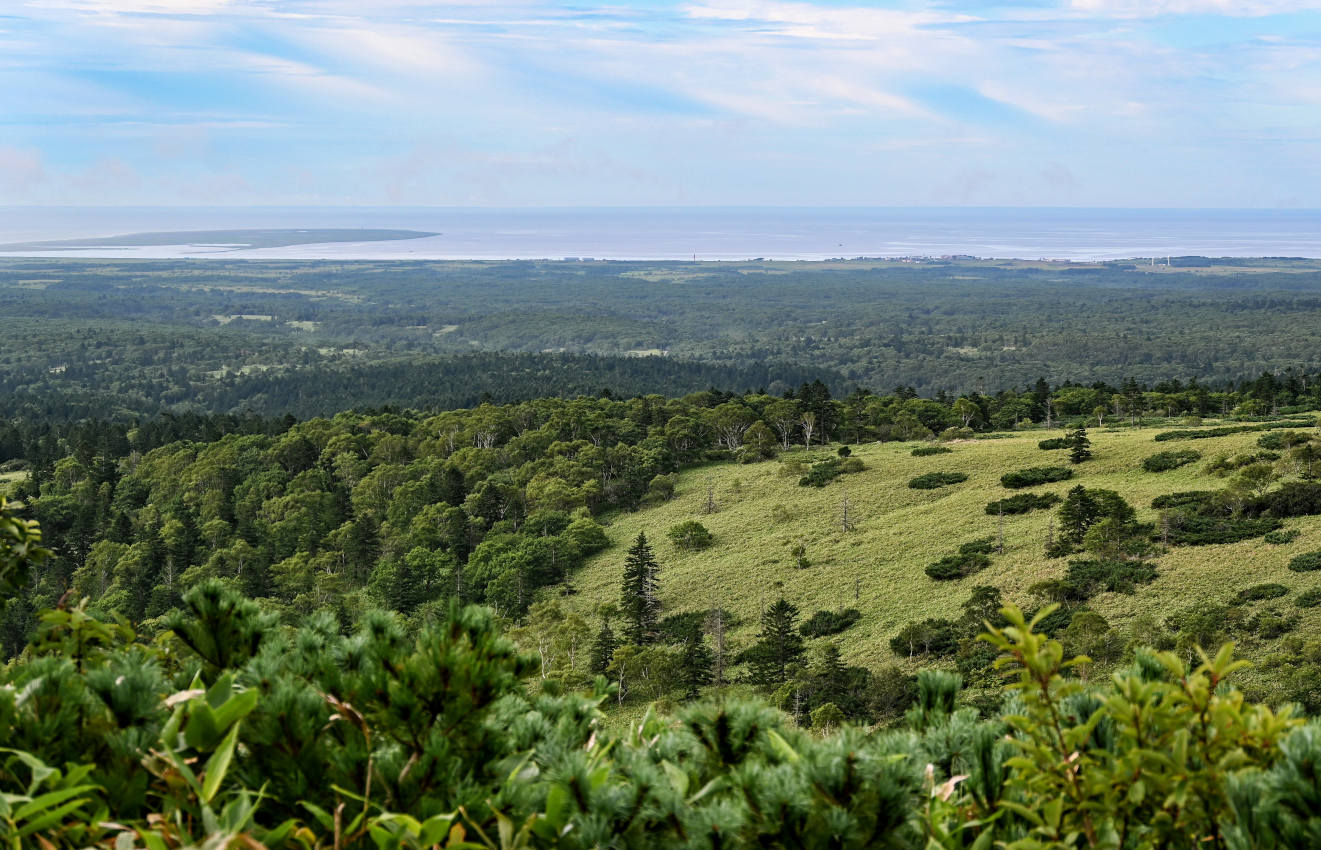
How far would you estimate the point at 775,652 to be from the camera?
3484cm

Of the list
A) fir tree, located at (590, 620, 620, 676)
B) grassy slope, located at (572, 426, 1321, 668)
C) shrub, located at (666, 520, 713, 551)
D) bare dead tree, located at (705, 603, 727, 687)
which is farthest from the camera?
shrub, located at (666, 520, 713, 551)

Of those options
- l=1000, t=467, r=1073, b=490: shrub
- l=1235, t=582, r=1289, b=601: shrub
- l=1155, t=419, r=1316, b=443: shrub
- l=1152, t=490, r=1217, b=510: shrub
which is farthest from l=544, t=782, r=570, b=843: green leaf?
l=1155, t=419, r=1316, b=443: shrub

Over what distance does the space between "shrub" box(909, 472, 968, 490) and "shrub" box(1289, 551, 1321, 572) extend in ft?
69.6

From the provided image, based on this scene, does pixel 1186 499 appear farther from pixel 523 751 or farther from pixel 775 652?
pixel 523 751

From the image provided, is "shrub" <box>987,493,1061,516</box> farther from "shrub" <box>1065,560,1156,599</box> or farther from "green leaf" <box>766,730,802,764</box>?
"green leaf" <box>766,730,802,764</box>

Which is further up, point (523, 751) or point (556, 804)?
point (556, 804)

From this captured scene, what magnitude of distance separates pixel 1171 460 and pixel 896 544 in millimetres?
14577

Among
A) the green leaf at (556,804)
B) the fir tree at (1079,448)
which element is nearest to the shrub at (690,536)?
the fir tree at (1079,448)

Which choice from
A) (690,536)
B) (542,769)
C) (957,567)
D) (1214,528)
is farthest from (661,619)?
(542,769)

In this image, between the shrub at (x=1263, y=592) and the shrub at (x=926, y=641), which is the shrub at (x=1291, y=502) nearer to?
the shrub at (x=1263, y=592)

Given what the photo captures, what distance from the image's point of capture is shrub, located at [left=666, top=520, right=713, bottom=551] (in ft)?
175

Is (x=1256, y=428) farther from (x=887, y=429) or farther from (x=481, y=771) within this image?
(x=481, y=771)

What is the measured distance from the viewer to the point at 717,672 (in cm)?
3575

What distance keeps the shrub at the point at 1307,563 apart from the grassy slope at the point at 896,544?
38 centimetres
